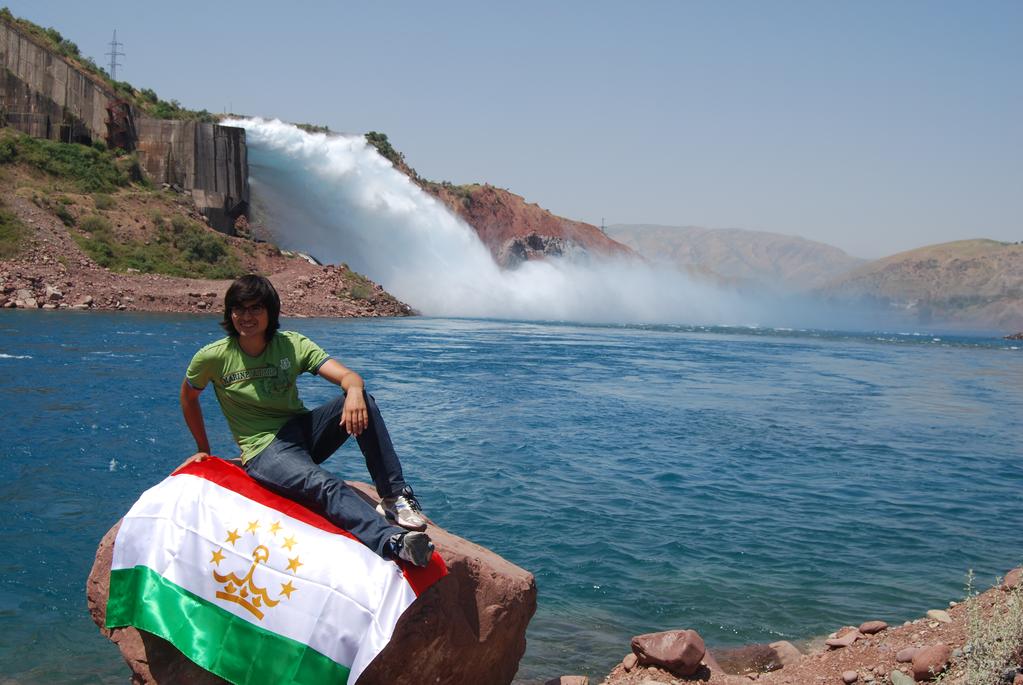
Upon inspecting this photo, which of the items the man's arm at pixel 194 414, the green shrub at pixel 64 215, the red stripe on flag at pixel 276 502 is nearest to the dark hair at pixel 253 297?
the man's arm at pixel 194 414

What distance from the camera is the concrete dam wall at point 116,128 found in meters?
47.5

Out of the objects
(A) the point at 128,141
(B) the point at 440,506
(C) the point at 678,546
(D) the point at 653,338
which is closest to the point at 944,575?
(C) the point at 678,546

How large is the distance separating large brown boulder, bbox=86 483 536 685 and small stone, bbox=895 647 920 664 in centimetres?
248

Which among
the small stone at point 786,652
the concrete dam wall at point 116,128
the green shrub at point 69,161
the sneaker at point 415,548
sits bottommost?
the small stone at point 786,652

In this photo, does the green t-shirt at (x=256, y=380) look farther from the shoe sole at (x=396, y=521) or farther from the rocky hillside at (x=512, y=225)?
the rocky hillside at (x=512, y=225)

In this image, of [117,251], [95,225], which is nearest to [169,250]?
[117,251]

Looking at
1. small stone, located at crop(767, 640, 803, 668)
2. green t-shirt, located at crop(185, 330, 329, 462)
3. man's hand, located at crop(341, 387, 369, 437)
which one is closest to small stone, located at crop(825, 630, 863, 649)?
small stone, located at crop(767, 640, 803, 668)

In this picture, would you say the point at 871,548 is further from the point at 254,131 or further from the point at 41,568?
the point at 254,131

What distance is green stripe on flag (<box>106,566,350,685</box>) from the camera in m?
4.48

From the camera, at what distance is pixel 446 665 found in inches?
190

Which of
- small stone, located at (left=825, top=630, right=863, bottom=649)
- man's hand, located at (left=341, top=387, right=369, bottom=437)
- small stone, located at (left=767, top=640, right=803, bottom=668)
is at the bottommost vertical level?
small stone, located at (left=767, top=640, right=803, bottom=668)

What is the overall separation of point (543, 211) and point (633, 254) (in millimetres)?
12382

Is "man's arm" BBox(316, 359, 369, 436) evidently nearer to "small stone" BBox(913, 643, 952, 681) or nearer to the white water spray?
"small stone" BBox(913, 643, 952, 681)

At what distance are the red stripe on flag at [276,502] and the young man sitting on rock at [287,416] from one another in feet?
0.13
